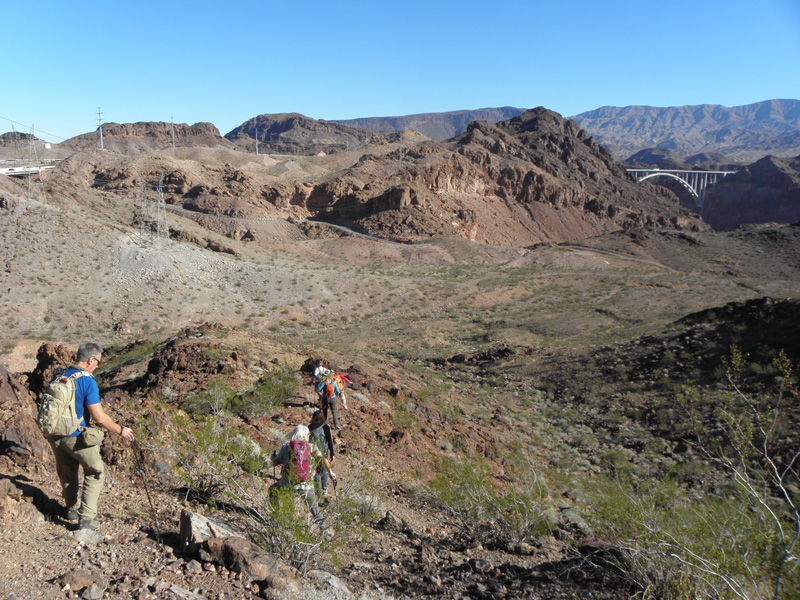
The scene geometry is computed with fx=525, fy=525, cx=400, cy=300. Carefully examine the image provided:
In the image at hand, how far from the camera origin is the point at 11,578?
328 cm

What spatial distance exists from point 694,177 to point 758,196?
1624cm

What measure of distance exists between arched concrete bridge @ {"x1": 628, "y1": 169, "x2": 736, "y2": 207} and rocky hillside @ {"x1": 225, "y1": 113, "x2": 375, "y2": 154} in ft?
204

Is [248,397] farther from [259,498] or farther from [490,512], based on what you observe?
[490,512]

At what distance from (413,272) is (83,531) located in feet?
110

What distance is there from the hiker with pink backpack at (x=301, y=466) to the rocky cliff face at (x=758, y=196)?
105m

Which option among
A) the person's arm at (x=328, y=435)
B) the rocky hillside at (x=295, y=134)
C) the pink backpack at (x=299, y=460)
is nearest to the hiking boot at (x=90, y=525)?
the pink backpack at (x=299, y=460)

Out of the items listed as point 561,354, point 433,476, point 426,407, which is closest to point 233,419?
point 433,476

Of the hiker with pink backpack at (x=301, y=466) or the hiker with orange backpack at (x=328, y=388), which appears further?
the hiker with orange backpack at (x=328, y=388)

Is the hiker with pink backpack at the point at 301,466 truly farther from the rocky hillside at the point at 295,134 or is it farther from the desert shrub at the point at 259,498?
the rocky hillside at the point at 295,134

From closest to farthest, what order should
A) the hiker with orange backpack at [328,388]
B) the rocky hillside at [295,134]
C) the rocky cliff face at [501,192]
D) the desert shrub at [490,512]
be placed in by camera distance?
the desert shrub at [490,512], the hiker with orange backpack at [328,388], the rocky cliff face at [501,192], the rocky hillside at [295,134]

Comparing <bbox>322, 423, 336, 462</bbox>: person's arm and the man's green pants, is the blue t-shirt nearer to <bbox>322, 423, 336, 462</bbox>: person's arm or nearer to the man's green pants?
the man's green pants

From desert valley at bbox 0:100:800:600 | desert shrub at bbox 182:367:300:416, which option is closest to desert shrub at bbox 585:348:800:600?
desert valley at bbox 0:100:800:600

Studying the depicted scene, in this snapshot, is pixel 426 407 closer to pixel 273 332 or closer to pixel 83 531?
pixel 83 531

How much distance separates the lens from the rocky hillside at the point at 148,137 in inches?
3954
